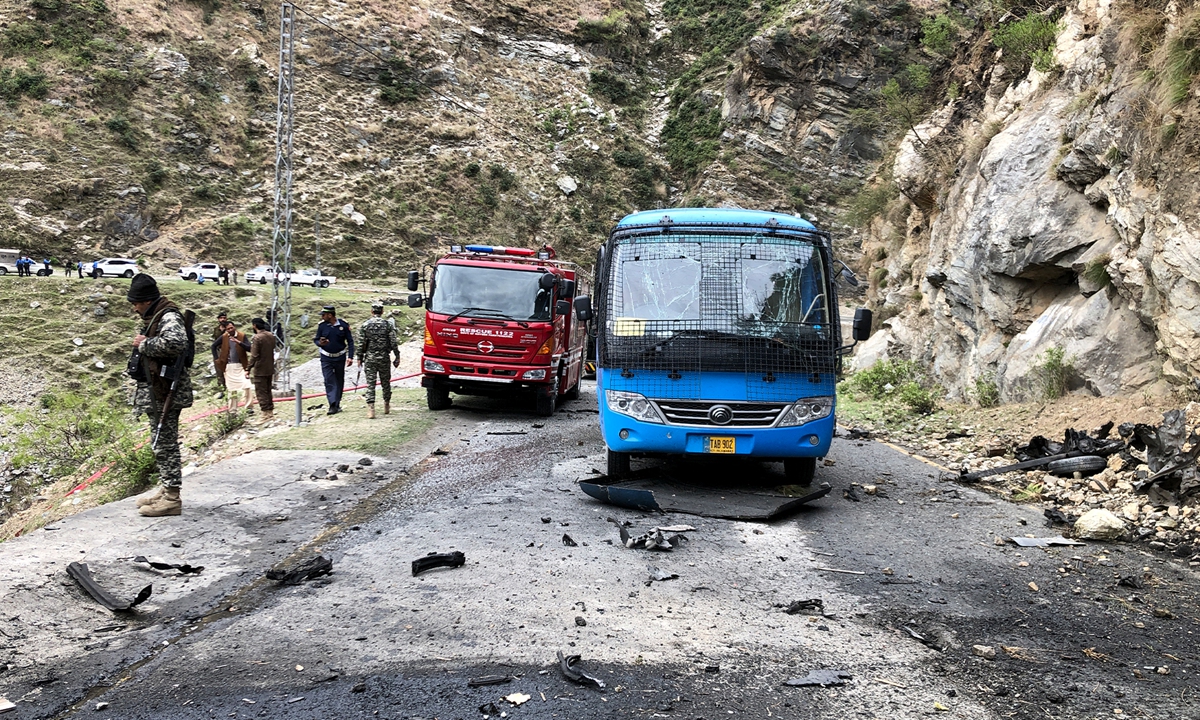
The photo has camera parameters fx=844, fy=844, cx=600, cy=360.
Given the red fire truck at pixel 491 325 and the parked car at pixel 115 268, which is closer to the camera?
the red fire truck at pixel 491 325

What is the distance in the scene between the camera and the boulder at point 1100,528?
677 cm

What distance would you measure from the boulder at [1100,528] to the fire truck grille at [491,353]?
31.6ft

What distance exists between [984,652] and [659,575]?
Result: 6.75ft

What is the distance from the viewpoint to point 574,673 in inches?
157

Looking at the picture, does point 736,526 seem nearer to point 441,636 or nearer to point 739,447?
point 739,447

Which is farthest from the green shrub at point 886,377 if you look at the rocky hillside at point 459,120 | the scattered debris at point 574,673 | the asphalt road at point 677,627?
the scattered debris at point 574,673

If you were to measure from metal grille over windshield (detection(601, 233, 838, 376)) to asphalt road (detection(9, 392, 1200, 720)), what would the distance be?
155 cm

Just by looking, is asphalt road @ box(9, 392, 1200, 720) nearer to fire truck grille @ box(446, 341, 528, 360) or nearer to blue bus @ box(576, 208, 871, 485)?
blue bus @ box(576, 208, 871, 485)

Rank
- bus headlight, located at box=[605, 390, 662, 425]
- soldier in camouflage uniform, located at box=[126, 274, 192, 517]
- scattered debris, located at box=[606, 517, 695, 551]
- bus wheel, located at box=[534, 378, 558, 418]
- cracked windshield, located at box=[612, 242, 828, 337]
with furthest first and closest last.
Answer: bus wheel, located at box=[534, 378, 558, 418], cracked windshield, located at box=[612, 242, 828, 337], bus headlight, located at box=[605, 390, 662, 425], soldier in camouflage uniform, located at box=[126, 274, 192, 517], scattered debris, located at box=[606, 517, 695, 551]

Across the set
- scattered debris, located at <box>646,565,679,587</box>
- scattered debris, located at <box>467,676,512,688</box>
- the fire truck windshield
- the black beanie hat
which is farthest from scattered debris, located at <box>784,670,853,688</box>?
the fire truck windshield

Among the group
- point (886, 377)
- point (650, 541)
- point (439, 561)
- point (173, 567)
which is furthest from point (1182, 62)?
point (173, 567)

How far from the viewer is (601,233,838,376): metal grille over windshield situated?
812 cm

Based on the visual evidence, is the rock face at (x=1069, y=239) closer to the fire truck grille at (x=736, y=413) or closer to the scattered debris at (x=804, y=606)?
the fire truck grille at (x=736, y=413)

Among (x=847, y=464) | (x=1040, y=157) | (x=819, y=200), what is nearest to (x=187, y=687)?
(x=847, y=464)
